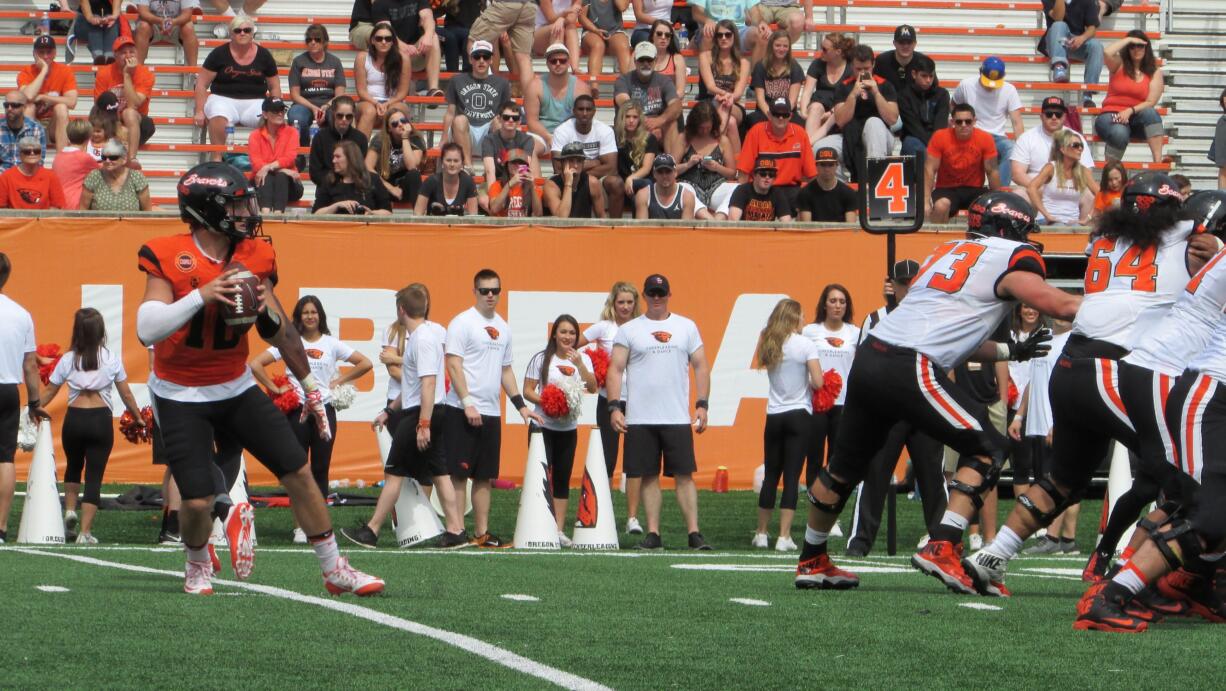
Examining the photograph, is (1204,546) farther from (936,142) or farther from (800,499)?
(936,142)

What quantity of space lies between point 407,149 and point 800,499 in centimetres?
543

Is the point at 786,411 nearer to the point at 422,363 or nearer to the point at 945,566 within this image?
the point at 422,363

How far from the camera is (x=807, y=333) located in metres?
14.0

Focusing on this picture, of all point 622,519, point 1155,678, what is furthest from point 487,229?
point 1155,678

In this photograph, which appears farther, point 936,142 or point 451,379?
point 936,142

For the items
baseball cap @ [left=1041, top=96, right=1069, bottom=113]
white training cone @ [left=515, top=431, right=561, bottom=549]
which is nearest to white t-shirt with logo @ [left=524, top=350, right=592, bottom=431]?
white training cone @ [left=515, top=431, right=561, bottom=549]

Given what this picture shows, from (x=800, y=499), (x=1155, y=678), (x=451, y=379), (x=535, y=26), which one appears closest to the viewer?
(x=1155, y=678)

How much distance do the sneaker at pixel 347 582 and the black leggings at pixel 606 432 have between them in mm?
5872

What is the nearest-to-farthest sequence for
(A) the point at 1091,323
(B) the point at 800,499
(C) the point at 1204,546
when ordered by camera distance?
(C) the point at 1204,546 → (A) the point at 1091,323 → (B) the point at 800,499

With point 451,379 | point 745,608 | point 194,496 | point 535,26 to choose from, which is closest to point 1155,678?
point 745,608

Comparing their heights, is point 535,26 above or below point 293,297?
above

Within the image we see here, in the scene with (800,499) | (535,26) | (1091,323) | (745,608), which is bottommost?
(800,499)

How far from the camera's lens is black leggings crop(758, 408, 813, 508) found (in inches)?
520

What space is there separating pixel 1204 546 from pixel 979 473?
71.5 inches
